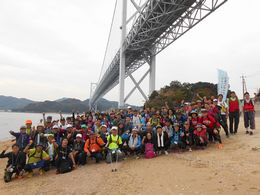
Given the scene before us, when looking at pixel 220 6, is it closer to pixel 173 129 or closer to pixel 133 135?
pixel 173 129

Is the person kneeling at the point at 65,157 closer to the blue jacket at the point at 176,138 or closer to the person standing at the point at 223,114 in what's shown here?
the blue jacket at the point at 176,138

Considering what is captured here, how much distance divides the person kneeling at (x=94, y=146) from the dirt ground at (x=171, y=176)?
253 mm

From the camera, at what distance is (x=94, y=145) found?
18.0ft

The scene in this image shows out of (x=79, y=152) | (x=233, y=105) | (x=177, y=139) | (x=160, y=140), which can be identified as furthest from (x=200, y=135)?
(x=79, y=152)

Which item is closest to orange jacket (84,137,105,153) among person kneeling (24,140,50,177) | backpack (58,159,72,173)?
backpack (58,159,72,173)

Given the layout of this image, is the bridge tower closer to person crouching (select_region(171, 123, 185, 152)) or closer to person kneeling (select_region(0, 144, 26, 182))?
person crouching (select_region(171, 123, 185, 152))

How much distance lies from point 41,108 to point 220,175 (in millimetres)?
92296

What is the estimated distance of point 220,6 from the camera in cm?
1030

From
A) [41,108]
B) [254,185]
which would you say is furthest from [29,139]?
[41,108]

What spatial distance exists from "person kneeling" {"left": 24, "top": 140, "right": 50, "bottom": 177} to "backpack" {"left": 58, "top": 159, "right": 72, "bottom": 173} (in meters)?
0.42

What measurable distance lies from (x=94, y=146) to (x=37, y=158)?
134cm

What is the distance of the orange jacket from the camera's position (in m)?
5.48

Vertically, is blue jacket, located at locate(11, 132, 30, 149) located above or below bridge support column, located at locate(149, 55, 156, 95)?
below

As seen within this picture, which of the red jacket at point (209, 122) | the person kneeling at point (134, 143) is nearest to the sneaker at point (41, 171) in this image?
the person kneeling at point (134, 143)
